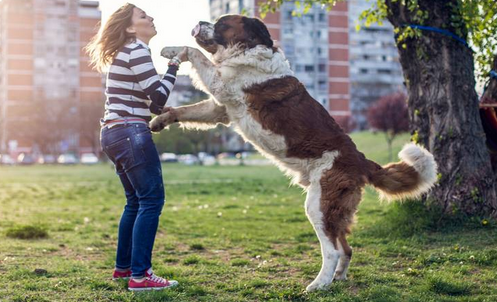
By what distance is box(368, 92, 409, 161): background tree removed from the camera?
34.7 meters

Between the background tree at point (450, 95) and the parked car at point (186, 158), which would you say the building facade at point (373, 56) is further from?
the background tree at point (450, 95)

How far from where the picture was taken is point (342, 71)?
89812 mm

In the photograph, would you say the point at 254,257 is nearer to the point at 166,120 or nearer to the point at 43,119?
the point at 166,120

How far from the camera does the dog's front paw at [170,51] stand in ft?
16.8

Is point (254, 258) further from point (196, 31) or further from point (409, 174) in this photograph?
point (196, 31)

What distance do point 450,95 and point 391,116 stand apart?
94.2 ft

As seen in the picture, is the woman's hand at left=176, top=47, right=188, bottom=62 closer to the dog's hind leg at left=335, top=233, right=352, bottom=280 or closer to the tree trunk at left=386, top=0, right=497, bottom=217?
the dog's hind leg at left=335, top=233, right=352, bottom=280

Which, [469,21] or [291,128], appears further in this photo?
[469,21]

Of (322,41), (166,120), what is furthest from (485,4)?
(322,41)

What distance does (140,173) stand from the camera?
466 centimetres

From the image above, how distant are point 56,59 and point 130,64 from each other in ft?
285

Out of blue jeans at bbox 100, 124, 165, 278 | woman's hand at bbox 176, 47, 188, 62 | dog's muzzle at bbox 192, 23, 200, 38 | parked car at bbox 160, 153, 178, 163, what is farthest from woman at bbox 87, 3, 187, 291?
parked car at bbox 160, 153, 178, 163

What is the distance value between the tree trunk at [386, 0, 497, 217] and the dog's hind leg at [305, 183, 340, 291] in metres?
2.95

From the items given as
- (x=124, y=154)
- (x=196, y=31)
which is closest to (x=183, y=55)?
(x=196, y=31)
